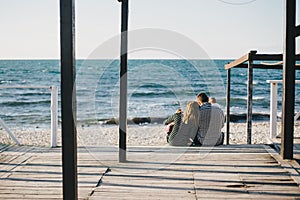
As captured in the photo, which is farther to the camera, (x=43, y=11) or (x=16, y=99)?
(x=43, y=11)

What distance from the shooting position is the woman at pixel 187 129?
466cm

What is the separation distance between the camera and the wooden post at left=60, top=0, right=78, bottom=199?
202 cm

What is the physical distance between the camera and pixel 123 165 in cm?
356

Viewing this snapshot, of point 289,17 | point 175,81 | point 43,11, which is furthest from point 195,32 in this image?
point 289,17

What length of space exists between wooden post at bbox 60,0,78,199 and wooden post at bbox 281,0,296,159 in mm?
2244

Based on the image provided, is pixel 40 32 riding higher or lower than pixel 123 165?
higher

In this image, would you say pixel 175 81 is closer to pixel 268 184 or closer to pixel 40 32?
pixel 40 32

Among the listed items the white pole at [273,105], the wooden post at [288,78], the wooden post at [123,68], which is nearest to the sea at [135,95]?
the white pole at [273,105]

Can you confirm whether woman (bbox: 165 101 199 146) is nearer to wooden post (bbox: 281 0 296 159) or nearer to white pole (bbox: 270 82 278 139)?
white pole (bbox: 270 82 278 139)

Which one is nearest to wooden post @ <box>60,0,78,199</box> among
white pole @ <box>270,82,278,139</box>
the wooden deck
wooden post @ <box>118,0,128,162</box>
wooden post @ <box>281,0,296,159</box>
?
the wooden deck

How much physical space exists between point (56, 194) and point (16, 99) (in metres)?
16.4

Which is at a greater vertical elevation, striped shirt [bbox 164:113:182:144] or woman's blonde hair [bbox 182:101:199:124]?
woman's blonde hair [bbox 182:101:199:124]

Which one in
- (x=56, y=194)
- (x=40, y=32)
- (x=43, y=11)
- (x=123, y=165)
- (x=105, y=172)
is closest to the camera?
(x=56, y=194)

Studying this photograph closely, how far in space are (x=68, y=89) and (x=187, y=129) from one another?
2809mm
